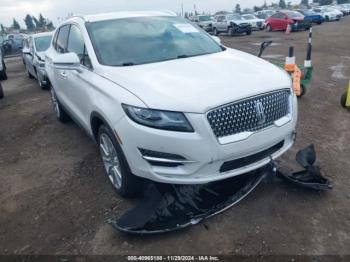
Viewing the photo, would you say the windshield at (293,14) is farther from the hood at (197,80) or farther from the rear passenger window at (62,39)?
the hood at (197,80)

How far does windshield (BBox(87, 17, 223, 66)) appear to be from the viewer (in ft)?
12.6

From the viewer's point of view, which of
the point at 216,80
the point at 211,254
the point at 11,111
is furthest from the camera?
the point at 11,111

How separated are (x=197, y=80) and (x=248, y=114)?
557 mm

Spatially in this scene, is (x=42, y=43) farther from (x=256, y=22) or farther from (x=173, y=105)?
(x=256, y=22)

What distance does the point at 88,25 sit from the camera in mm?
4215

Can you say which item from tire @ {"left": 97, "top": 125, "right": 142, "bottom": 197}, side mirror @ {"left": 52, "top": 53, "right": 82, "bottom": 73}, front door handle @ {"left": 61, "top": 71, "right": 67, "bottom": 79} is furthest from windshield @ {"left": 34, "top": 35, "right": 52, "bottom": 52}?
tire @ {"left": 97, "top": 125, "right": 142, "bottom": 197}

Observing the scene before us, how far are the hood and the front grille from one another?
64 mm

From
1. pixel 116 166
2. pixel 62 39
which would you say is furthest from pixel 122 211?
pixel 62 39

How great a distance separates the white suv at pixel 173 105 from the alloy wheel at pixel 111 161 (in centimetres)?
1

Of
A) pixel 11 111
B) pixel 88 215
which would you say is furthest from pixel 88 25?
pixel 11 111

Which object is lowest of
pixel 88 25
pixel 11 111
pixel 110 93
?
pixel 11 111

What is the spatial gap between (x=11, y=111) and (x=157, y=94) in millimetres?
6074

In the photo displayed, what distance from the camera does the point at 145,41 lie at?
4.07 metres

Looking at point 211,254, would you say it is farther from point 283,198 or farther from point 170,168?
point 283,198
